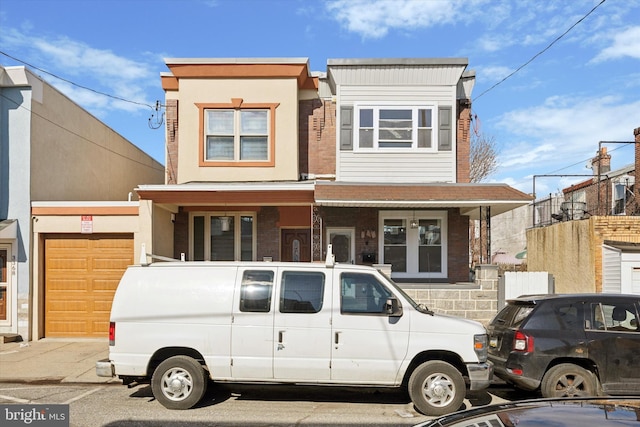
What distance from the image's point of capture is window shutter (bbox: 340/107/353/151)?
12.9m

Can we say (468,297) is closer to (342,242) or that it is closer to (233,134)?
(342,242)

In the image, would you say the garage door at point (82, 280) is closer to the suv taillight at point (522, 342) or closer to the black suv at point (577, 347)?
the suv taillight at point (522, 342)

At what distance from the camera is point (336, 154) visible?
13172 mm

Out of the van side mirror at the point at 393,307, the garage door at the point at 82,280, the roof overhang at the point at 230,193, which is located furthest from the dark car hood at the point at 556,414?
the garage door at the point at 82,280

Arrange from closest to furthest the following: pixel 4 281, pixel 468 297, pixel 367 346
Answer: pixel 367 346 → pixel 4 281 → pixel 468 297

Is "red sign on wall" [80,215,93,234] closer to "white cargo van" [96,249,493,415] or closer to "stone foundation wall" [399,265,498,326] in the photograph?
"white cargo van" [96,249,493,415]

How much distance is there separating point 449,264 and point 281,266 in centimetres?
776

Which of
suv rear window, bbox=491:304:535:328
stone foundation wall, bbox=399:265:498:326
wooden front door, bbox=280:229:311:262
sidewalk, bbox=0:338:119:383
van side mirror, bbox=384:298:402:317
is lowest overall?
sidewalk, bbox=0:338:119:383

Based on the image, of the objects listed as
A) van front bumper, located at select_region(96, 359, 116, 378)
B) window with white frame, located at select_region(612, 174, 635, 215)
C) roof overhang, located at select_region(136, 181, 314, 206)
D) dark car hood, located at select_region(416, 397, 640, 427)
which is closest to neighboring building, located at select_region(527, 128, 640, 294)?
window with white frame, located at select_region(612, 174, 635, 215)

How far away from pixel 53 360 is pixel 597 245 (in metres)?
13.1

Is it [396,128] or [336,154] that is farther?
[336,154]

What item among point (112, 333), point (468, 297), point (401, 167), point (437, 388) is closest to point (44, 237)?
point (112, 333)

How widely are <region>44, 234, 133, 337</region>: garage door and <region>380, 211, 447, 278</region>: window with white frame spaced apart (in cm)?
691

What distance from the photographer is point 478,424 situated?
8.35 feet
